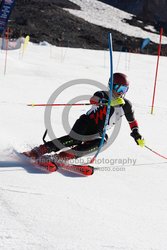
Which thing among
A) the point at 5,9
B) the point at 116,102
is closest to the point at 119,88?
the point at 116,102

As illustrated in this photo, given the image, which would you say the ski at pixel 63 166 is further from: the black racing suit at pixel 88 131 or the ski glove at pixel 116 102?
the ski glove at pixel 116 102

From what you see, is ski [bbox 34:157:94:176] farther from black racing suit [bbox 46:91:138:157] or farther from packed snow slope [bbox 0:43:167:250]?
black racing suit [bbox 46:91:138:157]

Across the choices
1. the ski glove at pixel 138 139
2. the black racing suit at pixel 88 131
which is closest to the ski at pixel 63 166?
the black racing suit at pixel 88 131

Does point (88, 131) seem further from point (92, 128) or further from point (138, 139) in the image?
point (138, 139)

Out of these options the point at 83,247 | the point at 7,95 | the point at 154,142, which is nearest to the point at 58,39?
the point at 7,95

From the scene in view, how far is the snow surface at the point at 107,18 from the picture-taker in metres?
34.0

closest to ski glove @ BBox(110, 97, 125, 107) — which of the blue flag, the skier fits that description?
the skier

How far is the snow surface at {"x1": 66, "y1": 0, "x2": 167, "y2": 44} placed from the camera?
3400 cm

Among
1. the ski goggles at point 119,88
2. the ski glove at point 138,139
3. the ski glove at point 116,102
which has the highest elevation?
the ski goggles at point 119,88

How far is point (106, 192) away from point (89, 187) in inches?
7.7

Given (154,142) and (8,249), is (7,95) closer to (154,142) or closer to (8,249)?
(154,142)

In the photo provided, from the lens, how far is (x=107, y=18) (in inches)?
1444

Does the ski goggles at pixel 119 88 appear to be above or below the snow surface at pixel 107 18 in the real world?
below

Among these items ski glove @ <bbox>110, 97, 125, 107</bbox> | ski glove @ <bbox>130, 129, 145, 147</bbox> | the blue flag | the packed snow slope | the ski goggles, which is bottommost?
the packed snow slope
